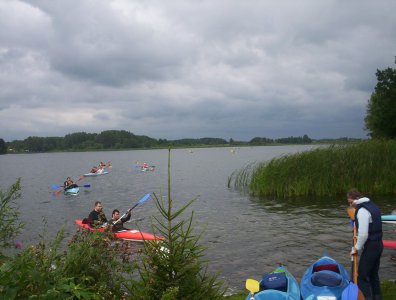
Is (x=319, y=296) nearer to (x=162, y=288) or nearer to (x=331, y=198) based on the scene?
(x=162, y=288)

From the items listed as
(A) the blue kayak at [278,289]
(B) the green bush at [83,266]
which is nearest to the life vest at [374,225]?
(A) the blue kayak at [278,289]

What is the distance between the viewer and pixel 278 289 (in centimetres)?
620

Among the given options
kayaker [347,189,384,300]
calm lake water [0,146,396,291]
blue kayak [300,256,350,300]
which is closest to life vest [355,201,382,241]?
kayaker [347,189,384,300]

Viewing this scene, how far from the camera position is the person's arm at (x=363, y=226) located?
21.4ft

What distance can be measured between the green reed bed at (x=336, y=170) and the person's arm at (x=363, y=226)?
49.1 feet

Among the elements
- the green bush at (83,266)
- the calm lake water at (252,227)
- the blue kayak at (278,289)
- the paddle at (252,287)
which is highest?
the green bush at (83,266)

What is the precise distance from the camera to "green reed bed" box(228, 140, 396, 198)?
20.8 meters

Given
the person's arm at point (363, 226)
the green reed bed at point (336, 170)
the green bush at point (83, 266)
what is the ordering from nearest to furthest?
the green bush at point (83, 266) → the person's arm at point (363, 226) → the green reed bed at point (336, 170)

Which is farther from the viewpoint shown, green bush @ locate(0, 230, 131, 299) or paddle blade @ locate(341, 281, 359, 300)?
paddle blade @ locate(341, 281, 359, 300)

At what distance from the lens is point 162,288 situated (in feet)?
13.4

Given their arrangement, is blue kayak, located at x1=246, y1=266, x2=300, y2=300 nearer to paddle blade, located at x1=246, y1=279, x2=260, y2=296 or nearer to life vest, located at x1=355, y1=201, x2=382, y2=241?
paddle blade, located at x1=246, y1=279, x2=260, y2=296

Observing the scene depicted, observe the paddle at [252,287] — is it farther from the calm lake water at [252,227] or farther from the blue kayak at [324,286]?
the calm lake water at [252,227]

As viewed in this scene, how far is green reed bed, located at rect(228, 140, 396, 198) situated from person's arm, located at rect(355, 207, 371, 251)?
1497 cm

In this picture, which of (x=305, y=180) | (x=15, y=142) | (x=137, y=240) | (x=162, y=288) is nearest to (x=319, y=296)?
(x=162, y=288)
